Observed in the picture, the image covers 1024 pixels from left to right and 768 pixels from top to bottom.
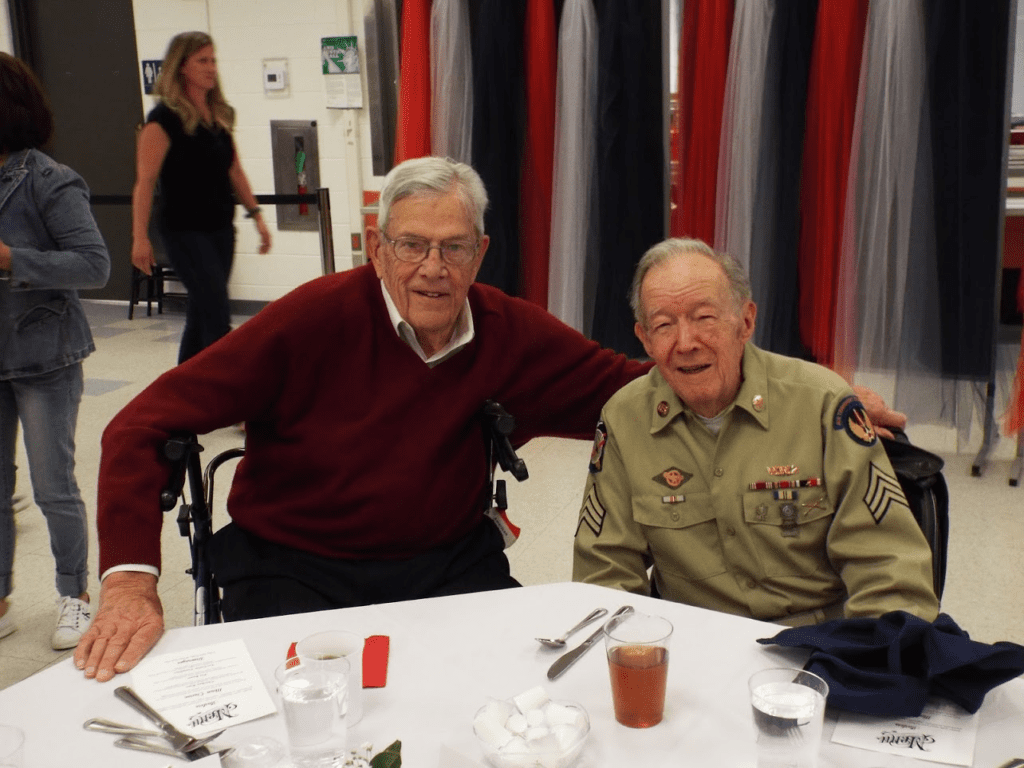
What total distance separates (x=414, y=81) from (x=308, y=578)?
262cm

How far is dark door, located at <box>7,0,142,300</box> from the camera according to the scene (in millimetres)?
7680

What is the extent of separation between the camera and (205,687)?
1.28m

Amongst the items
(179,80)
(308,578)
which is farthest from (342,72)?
(308,578)

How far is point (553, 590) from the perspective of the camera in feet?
5.02

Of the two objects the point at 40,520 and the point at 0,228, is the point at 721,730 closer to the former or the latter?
the point at 0,228

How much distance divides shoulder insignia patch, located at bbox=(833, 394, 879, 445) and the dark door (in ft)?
23.2

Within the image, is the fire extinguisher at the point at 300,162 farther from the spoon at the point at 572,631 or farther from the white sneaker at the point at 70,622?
the spoon at the point at 572,631

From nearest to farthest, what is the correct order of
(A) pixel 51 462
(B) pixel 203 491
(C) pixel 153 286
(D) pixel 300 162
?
(B) pixel 203 491, (A) pixel 51 462, (D) pixel 300 162, (C) pixel 153 286

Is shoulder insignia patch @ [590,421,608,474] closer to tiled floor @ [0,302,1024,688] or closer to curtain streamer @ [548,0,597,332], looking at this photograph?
tiled floor @ [0,302,1024,688]

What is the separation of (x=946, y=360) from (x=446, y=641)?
Answer: 2918 millimetres

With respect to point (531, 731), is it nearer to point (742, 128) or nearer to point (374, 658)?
point (374, 658)

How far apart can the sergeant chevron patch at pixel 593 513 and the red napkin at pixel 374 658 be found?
563 mm

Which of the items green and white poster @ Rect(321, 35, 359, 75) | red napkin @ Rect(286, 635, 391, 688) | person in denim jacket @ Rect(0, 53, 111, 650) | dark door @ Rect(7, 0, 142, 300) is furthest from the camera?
dark door @ Rect(7, 0, 142, 300)

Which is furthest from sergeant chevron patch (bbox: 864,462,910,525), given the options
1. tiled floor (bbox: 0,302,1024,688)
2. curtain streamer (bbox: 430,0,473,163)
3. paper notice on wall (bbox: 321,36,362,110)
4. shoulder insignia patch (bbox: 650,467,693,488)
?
paper notice on wall (bbox: 321,36,362,110)
